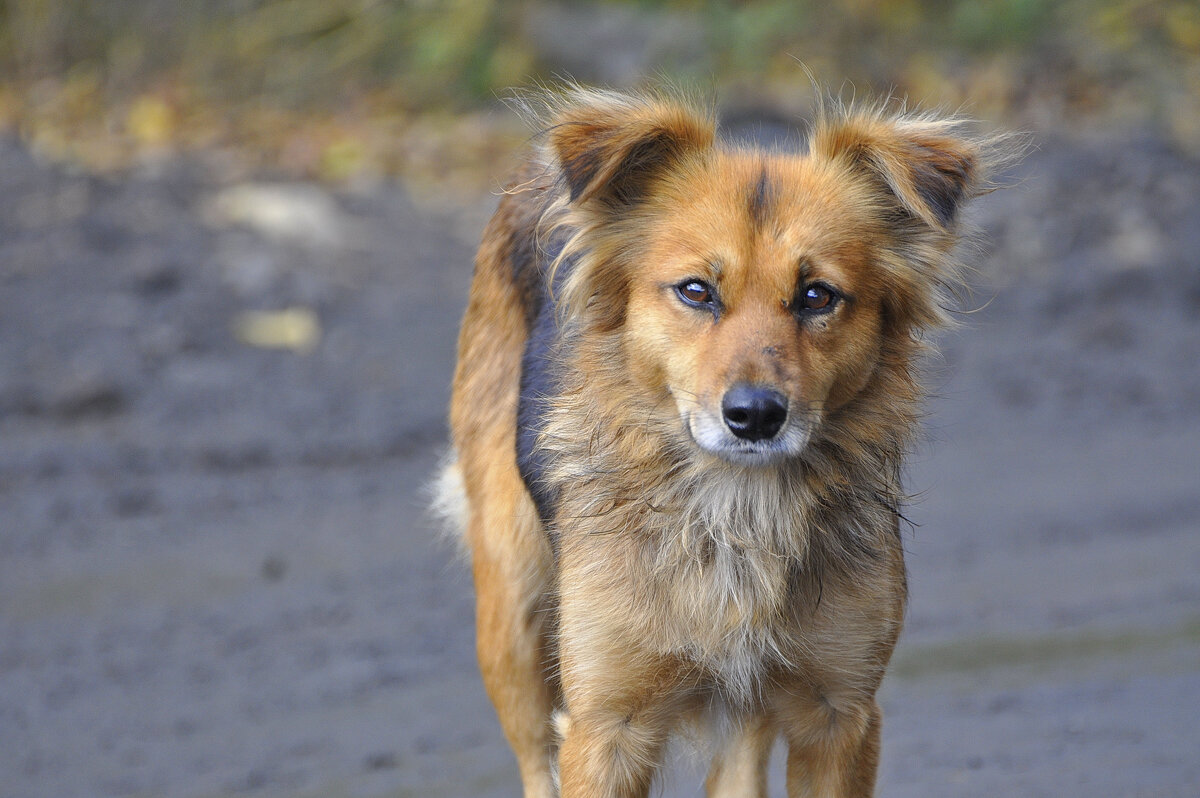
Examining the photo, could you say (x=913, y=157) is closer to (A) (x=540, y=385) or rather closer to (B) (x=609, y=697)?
(A) (x=540, y=385)

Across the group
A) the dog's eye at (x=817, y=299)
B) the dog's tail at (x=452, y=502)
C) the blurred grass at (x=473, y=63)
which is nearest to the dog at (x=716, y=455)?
the dog's eye at (x=817, y=299)

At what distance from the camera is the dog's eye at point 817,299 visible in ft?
11.4

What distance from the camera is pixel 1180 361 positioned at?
9500mm

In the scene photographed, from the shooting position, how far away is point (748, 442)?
10.7 ft

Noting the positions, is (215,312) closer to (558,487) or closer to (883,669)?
(558,487)

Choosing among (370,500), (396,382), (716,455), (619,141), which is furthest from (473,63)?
(716,455)

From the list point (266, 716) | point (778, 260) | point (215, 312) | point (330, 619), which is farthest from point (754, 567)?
point (215, 312)

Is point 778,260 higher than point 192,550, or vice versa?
point 778,260

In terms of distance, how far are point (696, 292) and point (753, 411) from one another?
1.40ft

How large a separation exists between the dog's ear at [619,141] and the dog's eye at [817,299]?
0.59m

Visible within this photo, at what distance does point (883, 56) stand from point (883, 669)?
1058cm

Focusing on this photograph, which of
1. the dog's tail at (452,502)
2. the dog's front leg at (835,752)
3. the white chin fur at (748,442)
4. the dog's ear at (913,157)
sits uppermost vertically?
the dog's ear at (913,157)

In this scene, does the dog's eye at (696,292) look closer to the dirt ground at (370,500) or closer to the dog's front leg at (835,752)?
the dirt ground at (370,500)

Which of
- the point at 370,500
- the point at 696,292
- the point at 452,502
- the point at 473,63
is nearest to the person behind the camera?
the point at 696,292
